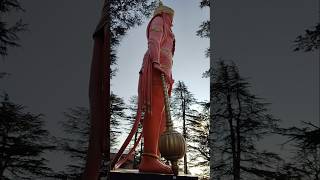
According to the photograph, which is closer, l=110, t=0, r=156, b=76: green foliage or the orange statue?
the orange statue

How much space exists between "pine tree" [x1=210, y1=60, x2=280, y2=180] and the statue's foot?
1.04 meters

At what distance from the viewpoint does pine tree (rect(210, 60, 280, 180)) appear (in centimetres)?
295

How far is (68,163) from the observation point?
2.33 m

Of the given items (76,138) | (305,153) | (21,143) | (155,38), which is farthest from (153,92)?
(305,153)

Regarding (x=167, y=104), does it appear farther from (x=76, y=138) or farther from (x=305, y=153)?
(x=305, y=153)

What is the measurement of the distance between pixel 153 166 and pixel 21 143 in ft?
2.49

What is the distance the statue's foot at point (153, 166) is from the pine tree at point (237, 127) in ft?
3.42

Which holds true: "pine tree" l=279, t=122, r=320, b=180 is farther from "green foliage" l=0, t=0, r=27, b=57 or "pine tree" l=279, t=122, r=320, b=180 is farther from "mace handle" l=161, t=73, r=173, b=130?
"green foliage" l=0, t=0, r=27, b=57

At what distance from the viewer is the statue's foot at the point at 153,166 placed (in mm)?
2066

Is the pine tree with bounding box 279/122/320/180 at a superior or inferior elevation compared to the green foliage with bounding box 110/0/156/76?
inferior

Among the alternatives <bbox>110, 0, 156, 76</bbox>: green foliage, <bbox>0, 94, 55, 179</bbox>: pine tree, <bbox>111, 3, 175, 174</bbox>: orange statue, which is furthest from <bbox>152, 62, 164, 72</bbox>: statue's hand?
<bbox>110, 0, 156, 76</bbox>: green foliage

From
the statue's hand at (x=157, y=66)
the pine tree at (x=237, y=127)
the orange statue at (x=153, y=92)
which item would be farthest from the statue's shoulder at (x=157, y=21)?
the pine tree at (x=237, y=127)

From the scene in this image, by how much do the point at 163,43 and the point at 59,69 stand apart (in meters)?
0.66

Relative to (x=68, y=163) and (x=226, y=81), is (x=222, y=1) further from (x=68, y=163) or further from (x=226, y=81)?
(x=68, y=163)
